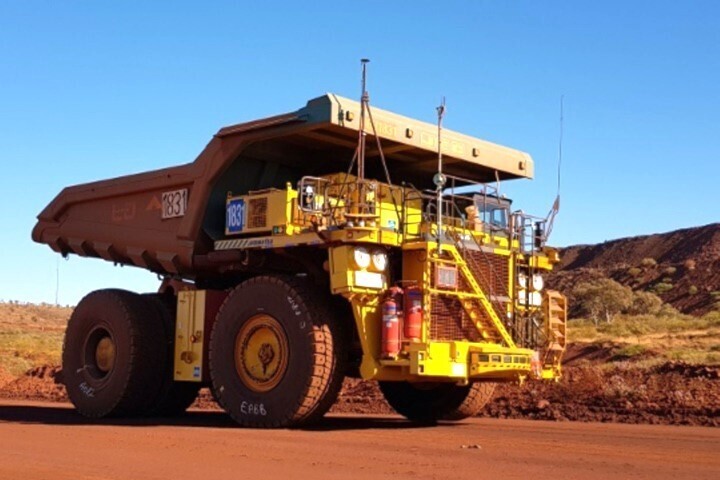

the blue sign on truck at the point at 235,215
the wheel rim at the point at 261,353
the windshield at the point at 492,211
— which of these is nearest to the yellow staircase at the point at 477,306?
the windshield at the point at 492,211

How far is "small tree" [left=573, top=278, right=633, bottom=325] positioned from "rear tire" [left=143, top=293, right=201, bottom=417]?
40713mm

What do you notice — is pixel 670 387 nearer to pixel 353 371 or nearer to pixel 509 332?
pixel 509 332

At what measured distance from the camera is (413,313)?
11945mm

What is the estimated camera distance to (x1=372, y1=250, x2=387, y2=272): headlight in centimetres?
1212

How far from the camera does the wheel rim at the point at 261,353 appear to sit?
12422 millimetres

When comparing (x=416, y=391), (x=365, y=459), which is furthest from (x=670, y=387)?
(x=365, y=459)

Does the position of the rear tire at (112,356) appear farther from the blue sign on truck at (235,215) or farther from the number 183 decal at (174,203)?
the blue sign on truck at (235,215)

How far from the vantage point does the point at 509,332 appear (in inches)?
513

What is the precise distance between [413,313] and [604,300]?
44857 millimetres

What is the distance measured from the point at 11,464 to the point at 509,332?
6.50m

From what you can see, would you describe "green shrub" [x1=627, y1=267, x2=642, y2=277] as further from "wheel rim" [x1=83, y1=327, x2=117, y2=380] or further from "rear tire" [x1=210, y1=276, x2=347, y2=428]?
"rear tire" [x1=210, y1=276, x2=347, y2=428]

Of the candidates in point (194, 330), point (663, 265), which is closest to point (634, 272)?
point (663, 265)

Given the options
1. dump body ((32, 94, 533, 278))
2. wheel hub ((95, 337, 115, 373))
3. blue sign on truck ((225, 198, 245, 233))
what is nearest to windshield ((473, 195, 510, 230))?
dump body ((32, 94, 533, 278))

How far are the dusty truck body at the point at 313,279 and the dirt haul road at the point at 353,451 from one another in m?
0.79
